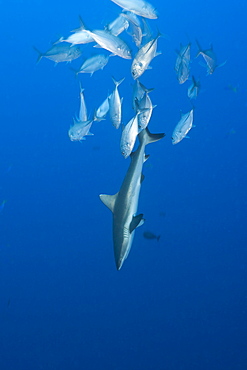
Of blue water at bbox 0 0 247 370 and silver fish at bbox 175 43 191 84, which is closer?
silver fish at bbox 175 43 191 84

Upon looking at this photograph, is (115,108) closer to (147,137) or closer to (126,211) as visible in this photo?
(147,137)

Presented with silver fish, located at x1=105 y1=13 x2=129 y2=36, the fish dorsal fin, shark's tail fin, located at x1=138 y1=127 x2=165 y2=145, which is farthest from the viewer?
silver fish, located at x1=105 y1=13 x2=129 y2=36

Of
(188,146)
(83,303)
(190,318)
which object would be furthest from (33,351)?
(188,146)

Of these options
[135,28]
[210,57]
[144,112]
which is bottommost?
[144,112]

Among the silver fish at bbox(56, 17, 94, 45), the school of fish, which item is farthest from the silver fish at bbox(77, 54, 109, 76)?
the silver fish at bbox(56, 17, 94, 45)

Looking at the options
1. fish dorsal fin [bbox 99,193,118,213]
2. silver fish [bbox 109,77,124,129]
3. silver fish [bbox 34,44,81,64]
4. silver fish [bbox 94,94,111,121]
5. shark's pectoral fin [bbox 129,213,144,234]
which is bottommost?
shark's pectoral fin [bbox 129,213,144,234]

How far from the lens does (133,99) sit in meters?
3.00

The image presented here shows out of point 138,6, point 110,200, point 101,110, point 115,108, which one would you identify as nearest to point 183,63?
point 138,6

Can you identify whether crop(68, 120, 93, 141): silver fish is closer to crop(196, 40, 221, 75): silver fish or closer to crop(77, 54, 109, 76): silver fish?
crop(77, 54, 109, 76): silver fish

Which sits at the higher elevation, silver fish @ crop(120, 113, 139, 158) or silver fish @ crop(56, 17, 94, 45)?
silver fish @ crop(56, 17, 94, 45)

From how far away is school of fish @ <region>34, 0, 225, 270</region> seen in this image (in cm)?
230

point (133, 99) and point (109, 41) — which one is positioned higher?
point (109, 41)

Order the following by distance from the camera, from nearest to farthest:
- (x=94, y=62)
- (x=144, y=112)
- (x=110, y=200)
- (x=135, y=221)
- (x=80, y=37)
Answer: (x=135, y=221) → (x=110, y=200) → (x=144, y=112) → (x=80, y=37) → (x=94, y=62)

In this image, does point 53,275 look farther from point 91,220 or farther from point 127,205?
point 127,205
